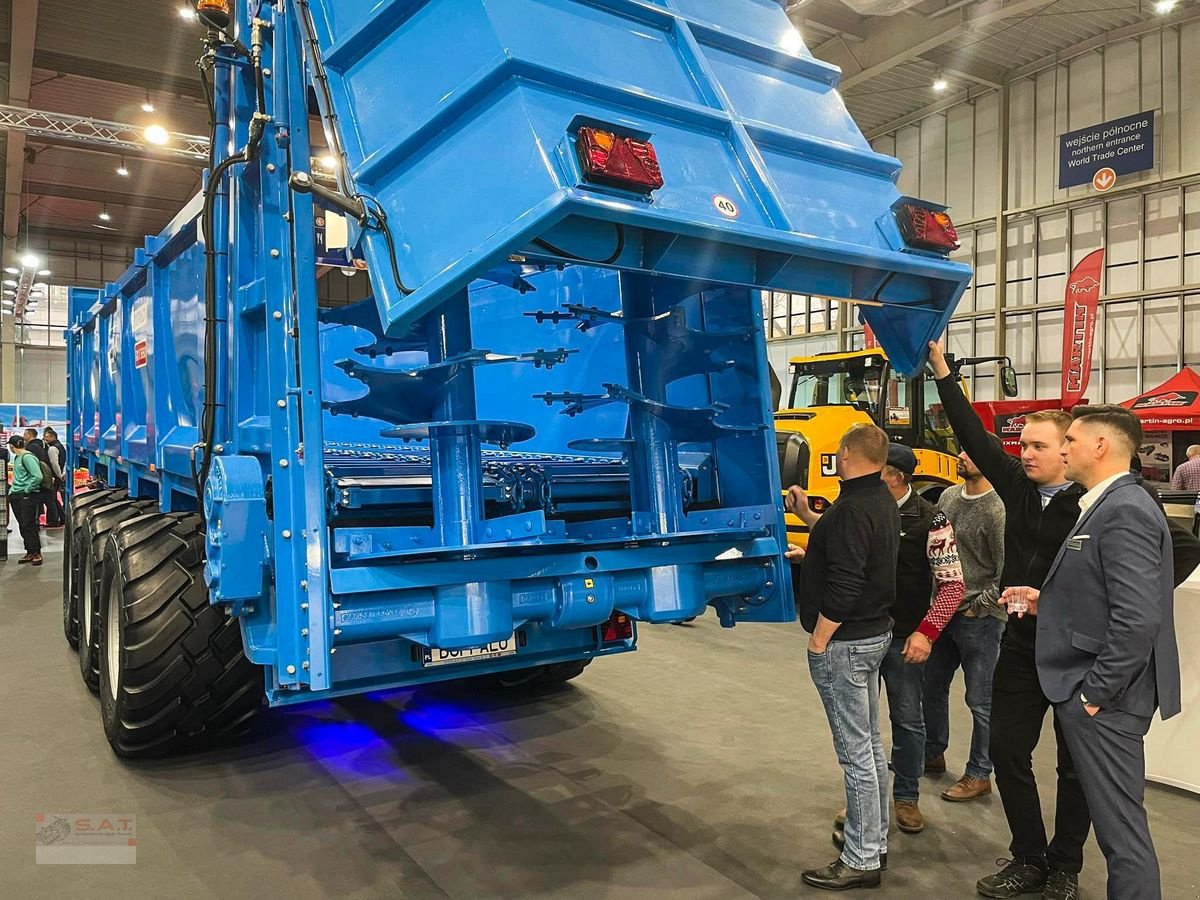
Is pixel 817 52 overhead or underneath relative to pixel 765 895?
overhead

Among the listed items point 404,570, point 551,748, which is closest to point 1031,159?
point 551,748

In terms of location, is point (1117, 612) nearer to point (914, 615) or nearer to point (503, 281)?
point (914, 615)

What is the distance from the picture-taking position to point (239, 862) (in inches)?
127

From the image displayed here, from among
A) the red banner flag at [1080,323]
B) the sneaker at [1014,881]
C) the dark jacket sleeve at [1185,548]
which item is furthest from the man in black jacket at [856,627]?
the red banner flag at [1080,323]

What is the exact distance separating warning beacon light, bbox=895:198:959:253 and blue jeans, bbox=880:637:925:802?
1661 millimetres

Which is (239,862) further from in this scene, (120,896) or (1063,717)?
(1063,717)

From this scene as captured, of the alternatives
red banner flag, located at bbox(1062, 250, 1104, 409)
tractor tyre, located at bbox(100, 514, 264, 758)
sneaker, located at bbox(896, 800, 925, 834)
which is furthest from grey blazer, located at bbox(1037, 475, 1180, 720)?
red banner flag, located at bbox(1062, 250, 1104, 409)

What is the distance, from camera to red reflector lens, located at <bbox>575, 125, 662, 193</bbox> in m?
2.20

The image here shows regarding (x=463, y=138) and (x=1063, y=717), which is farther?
(x=1063, y=717)

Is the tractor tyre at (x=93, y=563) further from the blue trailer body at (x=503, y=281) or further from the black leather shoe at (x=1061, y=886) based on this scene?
the black leather shoe at (x=1061, y=886)

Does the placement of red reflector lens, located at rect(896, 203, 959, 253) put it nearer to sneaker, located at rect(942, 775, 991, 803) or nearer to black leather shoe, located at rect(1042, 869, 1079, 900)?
black leather shoe, located at rect(1042, 869, 1079, 900)

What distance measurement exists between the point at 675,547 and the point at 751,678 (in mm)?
2801

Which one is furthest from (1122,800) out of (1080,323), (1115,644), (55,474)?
(1080,323)

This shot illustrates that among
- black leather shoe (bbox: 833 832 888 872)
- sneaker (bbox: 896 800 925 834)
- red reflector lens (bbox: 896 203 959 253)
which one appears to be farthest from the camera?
sneaker (bbox: 896 800 925 834)
